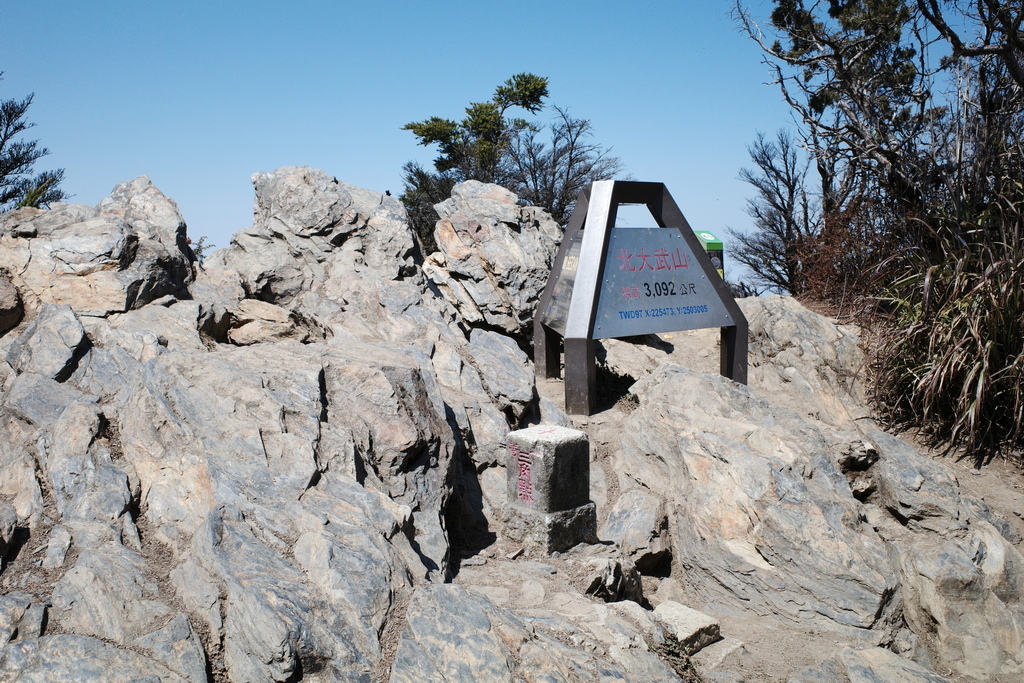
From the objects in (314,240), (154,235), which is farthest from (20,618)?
(314,240)

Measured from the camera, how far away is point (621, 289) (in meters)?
7.57

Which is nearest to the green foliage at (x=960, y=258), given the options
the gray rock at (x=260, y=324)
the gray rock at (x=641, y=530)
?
the gray rock at (x=641, y=530)

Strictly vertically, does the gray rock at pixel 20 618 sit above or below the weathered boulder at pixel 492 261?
below

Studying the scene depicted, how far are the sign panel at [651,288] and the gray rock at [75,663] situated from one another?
5.12 meters

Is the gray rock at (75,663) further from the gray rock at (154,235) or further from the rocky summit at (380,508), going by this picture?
the gray rock at (154,235)

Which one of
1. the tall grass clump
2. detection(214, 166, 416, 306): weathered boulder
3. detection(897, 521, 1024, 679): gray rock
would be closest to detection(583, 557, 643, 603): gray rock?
detection(897, 521, 1024, 679): gray rock

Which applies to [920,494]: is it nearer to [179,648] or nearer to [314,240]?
[179,648]

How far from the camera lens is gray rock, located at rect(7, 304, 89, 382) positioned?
194 inches

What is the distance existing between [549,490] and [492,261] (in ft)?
14.5

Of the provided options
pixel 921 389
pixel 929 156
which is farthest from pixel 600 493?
pixel 929 156

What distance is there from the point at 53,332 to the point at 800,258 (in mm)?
12521

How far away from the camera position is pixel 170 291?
6.62 meters

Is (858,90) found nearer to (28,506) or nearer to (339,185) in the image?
(339,185)

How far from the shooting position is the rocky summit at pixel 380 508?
3.32 m
